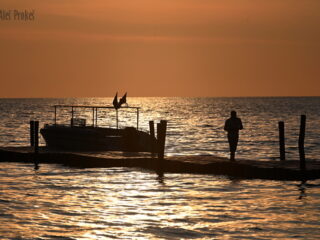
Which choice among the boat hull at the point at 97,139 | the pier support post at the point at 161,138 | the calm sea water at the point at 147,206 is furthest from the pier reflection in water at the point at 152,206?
the boat hull at the point at 97,139

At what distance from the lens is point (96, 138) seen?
1394 inches

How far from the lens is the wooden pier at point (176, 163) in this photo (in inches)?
1038

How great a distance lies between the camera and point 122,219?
2003 cm

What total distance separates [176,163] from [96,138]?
7.36 meters

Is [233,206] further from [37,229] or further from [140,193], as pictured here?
[37,229]

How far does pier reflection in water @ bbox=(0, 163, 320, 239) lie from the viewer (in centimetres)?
1861

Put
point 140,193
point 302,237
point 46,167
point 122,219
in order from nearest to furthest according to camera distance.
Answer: point 302,237, point 122,219, point 140,193, point 46,167

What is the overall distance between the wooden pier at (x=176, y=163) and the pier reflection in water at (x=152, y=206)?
445 mm

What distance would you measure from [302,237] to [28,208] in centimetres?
900

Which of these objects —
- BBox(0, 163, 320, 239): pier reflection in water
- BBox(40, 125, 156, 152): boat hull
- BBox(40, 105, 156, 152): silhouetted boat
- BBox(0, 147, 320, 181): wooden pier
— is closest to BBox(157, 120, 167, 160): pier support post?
BBox(0, 147, 320, 181): wooden pier

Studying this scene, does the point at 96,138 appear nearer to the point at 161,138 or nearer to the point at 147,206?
the point at 161,138

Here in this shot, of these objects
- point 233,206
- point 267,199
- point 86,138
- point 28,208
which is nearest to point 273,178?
point 267,199

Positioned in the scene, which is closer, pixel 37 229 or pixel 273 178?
pixel 37 229

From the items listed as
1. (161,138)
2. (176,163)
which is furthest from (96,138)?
(176,163)
